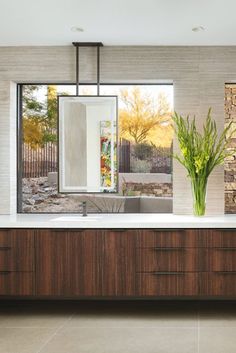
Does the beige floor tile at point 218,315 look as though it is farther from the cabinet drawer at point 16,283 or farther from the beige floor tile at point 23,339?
the cabinet drawer at point 16,283

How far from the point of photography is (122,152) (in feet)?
17.4

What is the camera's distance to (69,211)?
5.35m

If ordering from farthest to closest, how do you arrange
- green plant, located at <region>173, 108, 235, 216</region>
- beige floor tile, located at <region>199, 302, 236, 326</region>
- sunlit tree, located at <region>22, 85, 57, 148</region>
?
1. sunlit tree, located at <region>22, 85, 57, 148</region>
2. green plant, located at <region>173, 108, 235, 216</region>
3. beige floor tile, located at <region>199, 302, 236, 326</region>

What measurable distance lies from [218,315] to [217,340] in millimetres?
660

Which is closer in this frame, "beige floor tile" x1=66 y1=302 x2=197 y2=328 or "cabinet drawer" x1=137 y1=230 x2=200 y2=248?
"beige floor tile" x1=66 y1=302 x2=197 y2=328

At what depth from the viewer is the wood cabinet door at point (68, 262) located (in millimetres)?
4430

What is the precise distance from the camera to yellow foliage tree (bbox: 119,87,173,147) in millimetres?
5301

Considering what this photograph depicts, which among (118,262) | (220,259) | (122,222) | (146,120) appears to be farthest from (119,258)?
(146,120)

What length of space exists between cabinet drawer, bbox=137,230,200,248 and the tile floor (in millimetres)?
651

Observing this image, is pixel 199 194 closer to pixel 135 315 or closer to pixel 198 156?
pixel 198 156
